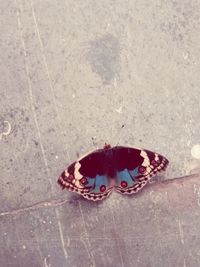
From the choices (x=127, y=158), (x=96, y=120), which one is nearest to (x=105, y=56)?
(x=96, y=120)

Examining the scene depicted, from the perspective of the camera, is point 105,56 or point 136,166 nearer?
point 136,166

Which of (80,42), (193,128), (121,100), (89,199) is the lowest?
(89,199)

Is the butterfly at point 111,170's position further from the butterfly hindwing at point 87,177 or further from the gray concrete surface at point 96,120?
the gray concrete surface at point 96,120

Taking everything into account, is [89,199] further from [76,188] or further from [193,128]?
[193,128]

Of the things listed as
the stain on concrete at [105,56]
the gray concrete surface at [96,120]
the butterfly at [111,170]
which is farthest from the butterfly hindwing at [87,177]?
the stain on concrete at [105,56]

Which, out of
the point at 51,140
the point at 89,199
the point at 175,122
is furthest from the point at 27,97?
the point at 175,122

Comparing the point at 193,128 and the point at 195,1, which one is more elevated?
the point at 195,1

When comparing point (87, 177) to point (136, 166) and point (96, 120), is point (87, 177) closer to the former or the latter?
point (136, 166)
